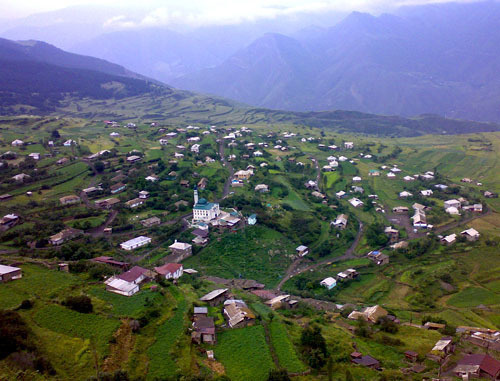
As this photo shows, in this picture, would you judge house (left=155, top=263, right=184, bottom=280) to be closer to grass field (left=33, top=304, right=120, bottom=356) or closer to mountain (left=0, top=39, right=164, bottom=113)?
grass field (left=33, top=304, right=120, bottom=356)

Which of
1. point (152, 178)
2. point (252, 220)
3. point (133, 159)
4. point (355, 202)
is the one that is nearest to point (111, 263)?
point (252, 220)

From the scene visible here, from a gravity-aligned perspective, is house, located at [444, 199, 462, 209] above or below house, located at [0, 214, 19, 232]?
above

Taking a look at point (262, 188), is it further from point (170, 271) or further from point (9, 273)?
point (9, 273)

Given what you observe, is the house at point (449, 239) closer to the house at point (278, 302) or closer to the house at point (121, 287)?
the house at point (278, 302)

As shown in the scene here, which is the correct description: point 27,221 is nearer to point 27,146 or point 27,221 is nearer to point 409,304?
point 27,146

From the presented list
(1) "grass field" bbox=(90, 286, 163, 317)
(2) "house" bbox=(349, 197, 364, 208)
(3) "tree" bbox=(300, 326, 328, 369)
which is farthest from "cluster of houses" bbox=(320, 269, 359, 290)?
(2) "house" bbox=(349, 197, 364, 208)

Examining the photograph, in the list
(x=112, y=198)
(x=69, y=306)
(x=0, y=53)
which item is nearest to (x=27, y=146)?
(x=112, y=198)
